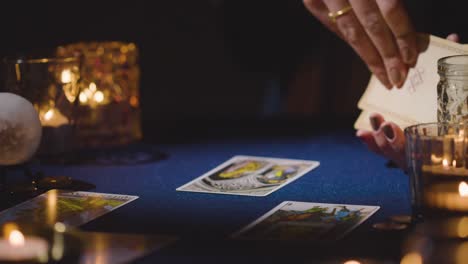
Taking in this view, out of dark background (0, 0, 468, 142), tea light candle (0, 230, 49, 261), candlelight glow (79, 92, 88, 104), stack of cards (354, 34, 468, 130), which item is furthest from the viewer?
dark background (0, 0, 468, 142)

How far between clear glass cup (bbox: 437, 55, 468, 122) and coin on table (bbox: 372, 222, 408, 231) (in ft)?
1.23

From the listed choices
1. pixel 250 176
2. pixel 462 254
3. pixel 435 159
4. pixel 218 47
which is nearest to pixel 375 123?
pixel 250 176

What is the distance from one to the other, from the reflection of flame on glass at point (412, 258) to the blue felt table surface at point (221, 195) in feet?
0.32

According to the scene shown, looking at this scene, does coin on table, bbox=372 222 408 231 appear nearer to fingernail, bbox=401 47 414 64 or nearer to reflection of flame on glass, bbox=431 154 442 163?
reflection of flame on glass, bbox=431 154 442 163

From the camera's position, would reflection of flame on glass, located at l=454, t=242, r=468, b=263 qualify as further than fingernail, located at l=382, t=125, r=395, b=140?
No

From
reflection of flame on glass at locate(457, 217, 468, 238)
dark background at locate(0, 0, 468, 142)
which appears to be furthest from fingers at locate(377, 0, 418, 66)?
dark background at locate(0, 0, 468, 142)

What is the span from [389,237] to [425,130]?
21 cm

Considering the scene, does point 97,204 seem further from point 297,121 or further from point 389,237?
point 297,121

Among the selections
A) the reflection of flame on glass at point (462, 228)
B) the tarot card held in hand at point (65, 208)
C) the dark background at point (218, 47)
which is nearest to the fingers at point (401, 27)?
the reflection of flame on glass at point (462, 228)

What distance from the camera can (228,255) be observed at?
100cm

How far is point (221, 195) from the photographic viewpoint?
131cm

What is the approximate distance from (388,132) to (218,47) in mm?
2375

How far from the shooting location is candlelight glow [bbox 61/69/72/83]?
166cm

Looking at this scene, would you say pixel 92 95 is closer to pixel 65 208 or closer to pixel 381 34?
pixel 65 208
